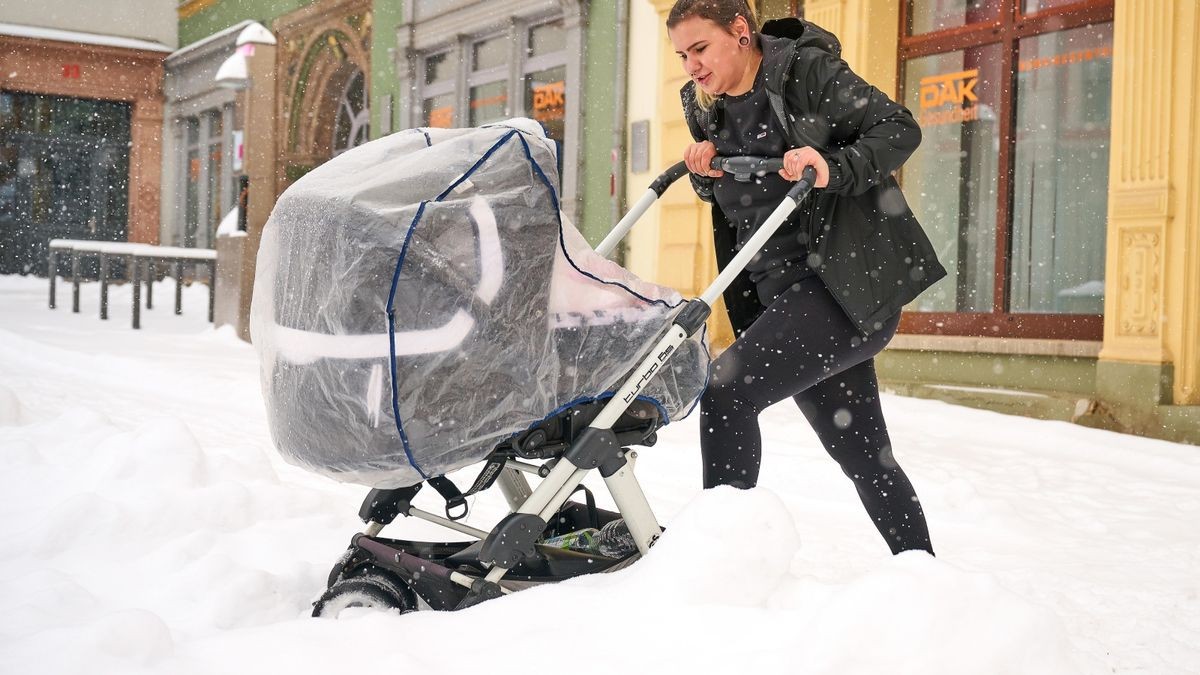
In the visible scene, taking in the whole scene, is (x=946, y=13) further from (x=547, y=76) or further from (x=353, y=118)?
(x=353, y=118)

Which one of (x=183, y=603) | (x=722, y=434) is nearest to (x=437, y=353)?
(x=722, y=434)

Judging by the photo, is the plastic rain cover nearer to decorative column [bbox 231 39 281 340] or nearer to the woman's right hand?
the woman's right hand

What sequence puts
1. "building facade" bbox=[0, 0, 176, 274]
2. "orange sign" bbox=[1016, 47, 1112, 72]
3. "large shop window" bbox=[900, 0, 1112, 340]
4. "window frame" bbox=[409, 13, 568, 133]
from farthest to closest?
"building facade" bbox=[0, 0, 176, 274] → "window frame" bbox=[409, 13, 568, 133] → "large shop window" bbox=[900, 0, 1112, 340] → "orange sign" bbox=[1016, 47, 1112, 72]

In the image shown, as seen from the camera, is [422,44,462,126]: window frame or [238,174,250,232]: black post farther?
[422,44,462,126]: window frame

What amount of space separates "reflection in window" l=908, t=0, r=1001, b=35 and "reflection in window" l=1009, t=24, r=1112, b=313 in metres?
0.46

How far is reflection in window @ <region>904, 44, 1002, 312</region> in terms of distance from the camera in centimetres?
838

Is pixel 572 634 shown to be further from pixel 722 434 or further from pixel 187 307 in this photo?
pixel 187 307

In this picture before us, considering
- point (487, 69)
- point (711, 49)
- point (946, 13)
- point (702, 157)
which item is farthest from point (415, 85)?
point (711, 49)

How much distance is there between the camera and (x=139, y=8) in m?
23.5

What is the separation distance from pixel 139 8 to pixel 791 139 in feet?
80.0

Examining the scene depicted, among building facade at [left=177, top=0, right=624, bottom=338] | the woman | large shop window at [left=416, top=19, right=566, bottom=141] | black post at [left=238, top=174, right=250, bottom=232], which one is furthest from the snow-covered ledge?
black post at [left=238, top=174, right=250, bottom=232]

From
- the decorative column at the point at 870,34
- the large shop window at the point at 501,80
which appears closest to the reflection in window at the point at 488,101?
the large shop window at the point at 501,80

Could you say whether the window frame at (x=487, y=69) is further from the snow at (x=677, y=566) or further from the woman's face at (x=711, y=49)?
the woman's face at (x=711, y=49)

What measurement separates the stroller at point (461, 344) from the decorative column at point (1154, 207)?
5.23m
